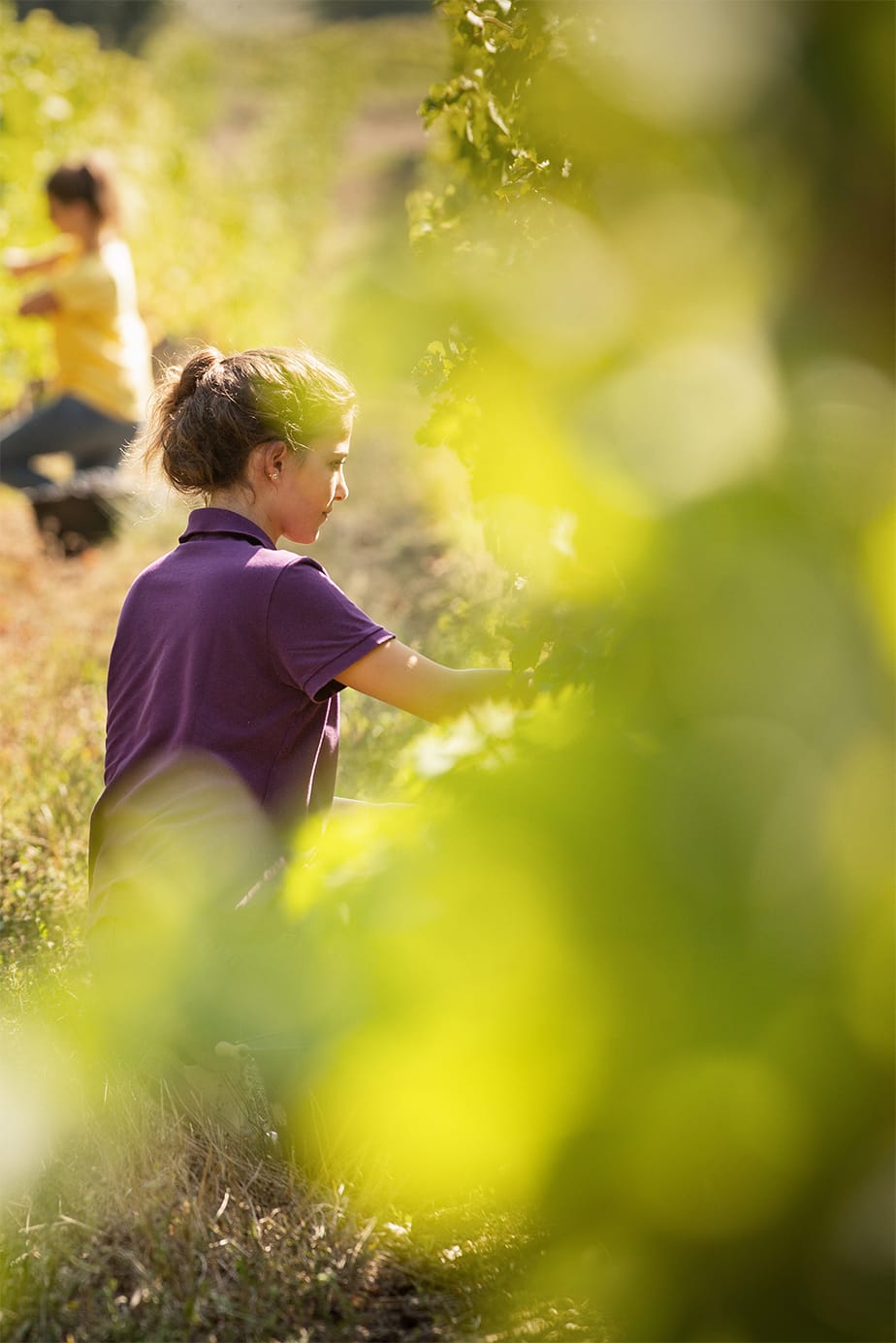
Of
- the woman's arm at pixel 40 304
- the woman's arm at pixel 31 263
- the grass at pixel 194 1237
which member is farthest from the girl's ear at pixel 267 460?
the woman's arm at pixel 31 263

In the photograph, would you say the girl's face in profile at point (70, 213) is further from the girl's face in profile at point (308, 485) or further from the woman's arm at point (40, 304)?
the girl's face in profile at point (308, 485)

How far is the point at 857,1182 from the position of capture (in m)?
1.17

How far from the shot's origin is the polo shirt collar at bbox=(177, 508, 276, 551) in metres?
2.05

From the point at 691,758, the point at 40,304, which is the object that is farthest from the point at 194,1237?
the point at 40,304

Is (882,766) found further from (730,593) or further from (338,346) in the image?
(338,346)

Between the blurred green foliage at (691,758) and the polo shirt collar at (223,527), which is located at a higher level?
the blurred green foliage at (691,758)

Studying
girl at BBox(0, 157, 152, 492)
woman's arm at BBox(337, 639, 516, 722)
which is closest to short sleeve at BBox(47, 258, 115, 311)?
girl at BBox(0, 157, 152, 492)

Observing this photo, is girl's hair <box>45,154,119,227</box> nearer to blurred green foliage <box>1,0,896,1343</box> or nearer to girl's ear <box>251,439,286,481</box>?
girl's ear <box>251,439,286,481</box>

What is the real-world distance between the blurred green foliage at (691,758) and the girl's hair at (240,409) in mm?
879

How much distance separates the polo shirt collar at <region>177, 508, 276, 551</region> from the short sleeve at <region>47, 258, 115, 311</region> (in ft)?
13.5

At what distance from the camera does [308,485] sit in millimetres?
2129

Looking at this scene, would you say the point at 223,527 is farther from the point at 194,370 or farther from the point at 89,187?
the point at 89,187

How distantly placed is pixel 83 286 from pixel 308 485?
4.12 metres

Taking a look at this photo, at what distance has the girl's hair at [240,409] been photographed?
2092 mm
